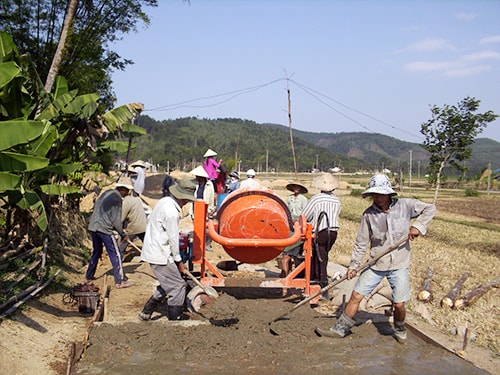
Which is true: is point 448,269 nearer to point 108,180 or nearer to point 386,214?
point 386,214

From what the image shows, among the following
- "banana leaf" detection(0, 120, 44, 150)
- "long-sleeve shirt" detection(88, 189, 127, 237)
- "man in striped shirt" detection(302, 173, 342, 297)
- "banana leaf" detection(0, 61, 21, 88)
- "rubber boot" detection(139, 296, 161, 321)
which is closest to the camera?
"banana leaf" detection(0, 120, 44, 150)

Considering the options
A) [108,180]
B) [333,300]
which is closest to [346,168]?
[108,180]

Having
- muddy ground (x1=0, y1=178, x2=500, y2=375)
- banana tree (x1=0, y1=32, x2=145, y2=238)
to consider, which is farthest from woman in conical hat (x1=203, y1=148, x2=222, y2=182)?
muddy ground (x1=0, y1=178, x2=500, y2=375)

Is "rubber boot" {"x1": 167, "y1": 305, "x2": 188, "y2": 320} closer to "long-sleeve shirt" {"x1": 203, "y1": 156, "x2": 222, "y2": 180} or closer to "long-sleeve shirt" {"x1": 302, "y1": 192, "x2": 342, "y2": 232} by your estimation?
"long-sleeve shirt" {"x1": 302, "y1": 192, "x2": 342, "y2": 232}

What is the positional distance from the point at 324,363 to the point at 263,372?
0.64m

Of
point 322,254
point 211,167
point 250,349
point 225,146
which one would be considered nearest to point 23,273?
point 250,349

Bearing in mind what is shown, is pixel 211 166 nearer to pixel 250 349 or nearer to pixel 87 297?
pixel 87 297

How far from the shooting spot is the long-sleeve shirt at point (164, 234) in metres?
5.82

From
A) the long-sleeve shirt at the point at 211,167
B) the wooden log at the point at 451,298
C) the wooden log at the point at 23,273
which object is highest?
the long-sleeve shirt at the point at 211,167

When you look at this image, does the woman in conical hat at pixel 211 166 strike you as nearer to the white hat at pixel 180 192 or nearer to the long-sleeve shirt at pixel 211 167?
the long-sleeve shirt at pixel 211 167

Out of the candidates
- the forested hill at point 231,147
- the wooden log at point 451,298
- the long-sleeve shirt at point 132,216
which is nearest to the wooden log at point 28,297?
the long-sleeve shirt at point 132,216

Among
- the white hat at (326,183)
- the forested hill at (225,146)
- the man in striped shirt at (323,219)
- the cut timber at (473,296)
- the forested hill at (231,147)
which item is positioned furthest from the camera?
the forested hill at (231,147)

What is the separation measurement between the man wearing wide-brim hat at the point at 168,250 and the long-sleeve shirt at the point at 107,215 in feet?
6.78

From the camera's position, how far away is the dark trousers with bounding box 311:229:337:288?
24.3ft
